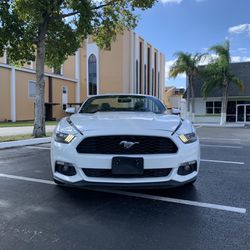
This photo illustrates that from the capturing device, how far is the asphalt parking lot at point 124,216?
3.10 meters

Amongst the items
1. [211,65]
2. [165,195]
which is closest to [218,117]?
[211,65]

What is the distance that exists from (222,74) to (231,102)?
179 inches

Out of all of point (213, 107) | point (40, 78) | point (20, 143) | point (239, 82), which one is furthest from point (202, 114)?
point (20, 143)

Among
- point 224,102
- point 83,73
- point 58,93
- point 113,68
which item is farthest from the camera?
point 83,73

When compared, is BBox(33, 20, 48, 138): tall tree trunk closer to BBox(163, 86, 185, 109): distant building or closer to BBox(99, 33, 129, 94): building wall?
BBox(99, 33, 129, 94): building wall

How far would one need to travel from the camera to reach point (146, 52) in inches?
1925

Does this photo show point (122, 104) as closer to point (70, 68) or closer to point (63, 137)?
point (63, 137)

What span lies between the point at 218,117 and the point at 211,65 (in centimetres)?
574

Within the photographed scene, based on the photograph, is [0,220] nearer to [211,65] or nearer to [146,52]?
[211,65]

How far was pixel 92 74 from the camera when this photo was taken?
4431cm

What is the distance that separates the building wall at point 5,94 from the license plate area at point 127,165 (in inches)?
1131

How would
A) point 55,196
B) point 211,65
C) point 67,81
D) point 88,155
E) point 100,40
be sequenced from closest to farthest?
point 88,155, point 55,196, point 100,40, point 211,65, point 67,81

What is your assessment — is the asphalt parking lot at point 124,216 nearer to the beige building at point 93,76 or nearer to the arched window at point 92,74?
the beige building at point 93,76

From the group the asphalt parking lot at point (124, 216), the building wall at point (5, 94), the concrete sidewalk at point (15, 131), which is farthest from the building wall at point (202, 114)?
the asphalt parking lot at point (124, 216)
